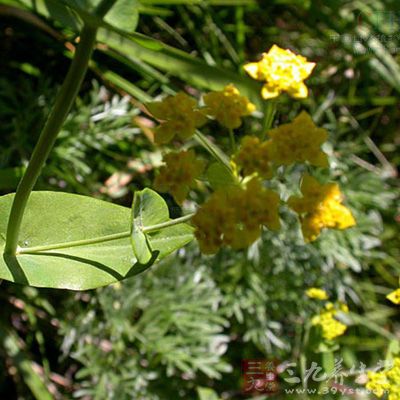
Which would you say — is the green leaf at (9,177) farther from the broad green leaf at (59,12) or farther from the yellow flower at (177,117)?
Answer: the yellow flower at (177,117)

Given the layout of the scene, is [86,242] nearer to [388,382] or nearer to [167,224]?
[167,224]

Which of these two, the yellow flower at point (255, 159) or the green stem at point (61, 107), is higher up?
the green stem at point (61, 107)

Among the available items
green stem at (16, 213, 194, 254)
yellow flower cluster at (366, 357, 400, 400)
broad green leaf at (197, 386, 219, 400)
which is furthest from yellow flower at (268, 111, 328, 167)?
broad green leaf at (197, 386, 219, 400)

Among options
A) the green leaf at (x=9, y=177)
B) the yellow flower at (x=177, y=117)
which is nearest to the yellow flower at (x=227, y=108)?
the yellow flower at (x=177, y=117)

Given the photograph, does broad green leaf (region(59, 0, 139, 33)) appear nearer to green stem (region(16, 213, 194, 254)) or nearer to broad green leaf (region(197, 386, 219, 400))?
green stem (region(16, 213, 194, 254))

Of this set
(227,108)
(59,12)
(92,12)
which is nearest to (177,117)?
(227,108)

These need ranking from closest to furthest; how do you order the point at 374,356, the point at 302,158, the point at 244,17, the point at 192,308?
the point at 302,158
the point at 192,308
the point at 374,356
the point at 244,17

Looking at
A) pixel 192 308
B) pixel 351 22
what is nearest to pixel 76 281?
pixel 192 308

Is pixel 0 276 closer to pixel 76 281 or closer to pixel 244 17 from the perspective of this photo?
pixel 76 281
